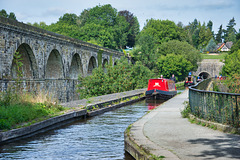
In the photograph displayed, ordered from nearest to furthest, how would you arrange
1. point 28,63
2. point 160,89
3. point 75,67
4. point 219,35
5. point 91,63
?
point 28,63 < point 160,89 < point 75,67 < point 91,63 < point 219,35

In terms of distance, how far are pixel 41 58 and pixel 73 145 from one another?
18932 millimetres

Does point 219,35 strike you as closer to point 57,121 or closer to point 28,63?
point 28,63

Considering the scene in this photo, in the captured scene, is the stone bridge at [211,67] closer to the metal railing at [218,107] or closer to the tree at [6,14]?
the tree at [6,14]

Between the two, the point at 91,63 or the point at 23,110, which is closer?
the point at 23,110

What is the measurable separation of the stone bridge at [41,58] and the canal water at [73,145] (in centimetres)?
513

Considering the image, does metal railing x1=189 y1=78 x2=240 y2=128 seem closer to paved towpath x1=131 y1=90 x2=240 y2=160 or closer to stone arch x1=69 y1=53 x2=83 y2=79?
paved towpath x1=131 y1=90 x2=240 y2=160

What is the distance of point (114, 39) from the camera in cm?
7419

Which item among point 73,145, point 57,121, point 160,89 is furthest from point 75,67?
point 73,145

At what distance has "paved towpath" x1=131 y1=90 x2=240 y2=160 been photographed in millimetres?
5805

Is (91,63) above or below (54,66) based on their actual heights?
above

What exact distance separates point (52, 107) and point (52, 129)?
85.4 inches

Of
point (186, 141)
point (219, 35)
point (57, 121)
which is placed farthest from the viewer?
point (219, 35)

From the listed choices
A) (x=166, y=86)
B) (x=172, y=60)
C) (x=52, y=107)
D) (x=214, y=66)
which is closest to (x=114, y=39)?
(x=172, y=60)

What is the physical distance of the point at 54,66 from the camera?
31359 mm
